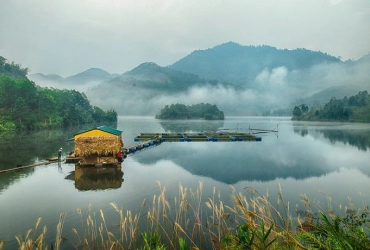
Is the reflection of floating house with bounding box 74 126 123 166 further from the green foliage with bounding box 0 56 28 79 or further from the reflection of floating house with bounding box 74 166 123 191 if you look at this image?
the green foliage with bounding box 0 56 28 79

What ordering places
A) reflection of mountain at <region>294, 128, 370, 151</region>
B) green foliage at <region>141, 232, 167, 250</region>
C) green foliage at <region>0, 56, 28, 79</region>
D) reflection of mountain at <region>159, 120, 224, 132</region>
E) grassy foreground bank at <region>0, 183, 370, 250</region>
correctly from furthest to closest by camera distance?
green foliage at <region>0, 56, 28, 79</region> < reflection of mountain at <region>159, 120, 224, 132</region> < reflection of mountain at <region>294, 128, 370, 151</region> < green foliage at <region>141, 232, 167, 250</region> < grassy foreground bank at <region>0, 183, 370, 250</region>

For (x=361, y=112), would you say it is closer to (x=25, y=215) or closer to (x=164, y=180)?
(x=164, y=180)

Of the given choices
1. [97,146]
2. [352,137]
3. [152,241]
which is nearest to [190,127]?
[352,137]

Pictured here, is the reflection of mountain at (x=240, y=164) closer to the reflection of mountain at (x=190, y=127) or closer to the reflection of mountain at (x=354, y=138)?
the reflection of mountain at (x=354, y=138)

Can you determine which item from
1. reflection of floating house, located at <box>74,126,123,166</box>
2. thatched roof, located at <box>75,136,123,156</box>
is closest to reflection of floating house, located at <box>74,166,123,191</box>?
reflection of floating house, located at <box>74,126,123,166</box>

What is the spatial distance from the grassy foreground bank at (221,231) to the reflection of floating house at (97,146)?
1349 cm

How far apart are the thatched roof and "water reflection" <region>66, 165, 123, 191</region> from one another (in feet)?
6.13

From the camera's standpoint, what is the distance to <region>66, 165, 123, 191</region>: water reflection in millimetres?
24094

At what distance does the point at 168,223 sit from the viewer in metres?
15.0

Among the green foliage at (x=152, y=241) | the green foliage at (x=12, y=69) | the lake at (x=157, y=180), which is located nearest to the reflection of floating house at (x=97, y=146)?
the lake at (x=157, y=180)

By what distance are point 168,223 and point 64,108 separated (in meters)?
116

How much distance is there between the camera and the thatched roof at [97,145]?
30744 millimetres

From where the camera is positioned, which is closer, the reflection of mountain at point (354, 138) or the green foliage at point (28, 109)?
the reflection of mountain at point (354, 138)

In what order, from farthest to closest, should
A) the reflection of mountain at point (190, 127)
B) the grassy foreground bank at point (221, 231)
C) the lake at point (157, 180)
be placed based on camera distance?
the reflection of mountain at point (190, 127) → the lake at point (157, 180) → the grassy foreground bank at point (221, 231)
